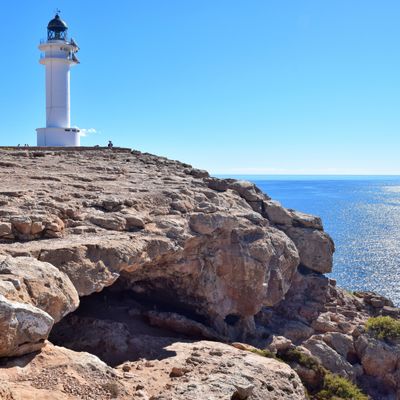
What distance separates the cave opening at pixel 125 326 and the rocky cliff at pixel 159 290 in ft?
0.18

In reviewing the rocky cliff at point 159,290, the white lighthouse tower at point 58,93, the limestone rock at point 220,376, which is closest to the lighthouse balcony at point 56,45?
the white lighthouse tower at point 58,93

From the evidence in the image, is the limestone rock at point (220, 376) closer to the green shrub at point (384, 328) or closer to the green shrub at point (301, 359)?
the green shrub at point (301, 359)

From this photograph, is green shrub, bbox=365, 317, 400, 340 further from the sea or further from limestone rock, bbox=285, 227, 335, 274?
the sea

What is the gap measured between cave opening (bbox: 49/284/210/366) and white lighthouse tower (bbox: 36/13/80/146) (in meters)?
24.2

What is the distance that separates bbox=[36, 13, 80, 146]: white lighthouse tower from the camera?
1569 inches

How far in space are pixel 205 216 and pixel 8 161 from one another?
10.6 metres

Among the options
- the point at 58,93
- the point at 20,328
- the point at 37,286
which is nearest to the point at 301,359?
the point at 37,286

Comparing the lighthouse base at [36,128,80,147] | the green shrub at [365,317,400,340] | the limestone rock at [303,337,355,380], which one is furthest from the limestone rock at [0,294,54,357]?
the lighthouse base at [36,128,80,147]

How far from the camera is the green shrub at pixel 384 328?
2370cm

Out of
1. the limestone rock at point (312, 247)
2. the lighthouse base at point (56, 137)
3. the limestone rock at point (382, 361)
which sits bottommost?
the limestone rock at point (382, 361)

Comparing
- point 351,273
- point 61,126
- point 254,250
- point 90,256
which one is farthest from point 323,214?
point 90,256

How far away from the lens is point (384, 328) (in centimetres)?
2403

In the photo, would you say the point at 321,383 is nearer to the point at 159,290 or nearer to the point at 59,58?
the point at 159,290

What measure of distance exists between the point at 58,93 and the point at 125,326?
29.1 metres
